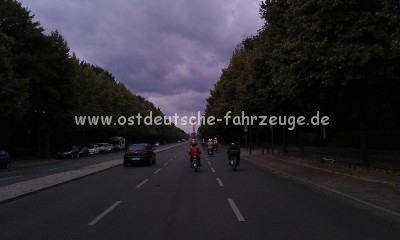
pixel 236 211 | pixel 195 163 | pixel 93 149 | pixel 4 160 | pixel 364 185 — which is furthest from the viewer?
pixel 93 149

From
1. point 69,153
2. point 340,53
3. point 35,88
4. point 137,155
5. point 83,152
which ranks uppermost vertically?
point 35,88

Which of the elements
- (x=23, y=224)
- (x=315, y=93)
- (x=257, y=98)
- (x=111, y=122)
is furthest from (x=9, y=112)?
(x=111, y=122)

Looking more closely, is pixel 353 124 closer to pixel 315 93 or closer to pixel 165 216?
pixel 315 93

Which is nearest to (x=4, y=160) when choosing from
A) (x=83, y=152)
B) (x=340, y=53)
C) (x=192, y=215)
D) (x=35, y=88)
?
(x=35, y=88)

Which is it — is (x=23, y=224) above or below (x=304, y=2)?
below

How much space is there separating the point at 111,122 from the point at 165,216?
6922 cm

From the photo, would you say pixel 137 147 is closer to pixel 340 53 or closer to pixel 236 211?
pixel 340 53

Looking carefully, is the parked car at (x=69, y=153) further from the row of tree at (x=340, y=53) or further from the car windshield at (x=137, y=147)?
the row of tree at (x=340, y=53)

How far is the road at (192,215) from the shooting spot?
8.69 meters

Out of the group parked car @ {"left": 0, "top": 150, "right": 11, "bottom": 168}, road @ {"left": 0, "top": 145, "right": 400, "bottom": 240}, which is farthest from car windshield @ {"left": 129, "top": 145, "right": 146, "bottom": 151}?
road @ {"left": 0, "top": 145, "right": 400, "bottom": 240}

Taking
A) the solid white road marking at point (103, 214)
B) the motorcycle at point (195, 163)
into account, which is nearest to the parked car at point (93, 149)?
the motorcycle at point (195, 163)

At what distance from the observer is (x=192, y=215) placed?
1070 centimetres

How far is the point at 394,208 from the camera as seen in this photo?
11.3 metres

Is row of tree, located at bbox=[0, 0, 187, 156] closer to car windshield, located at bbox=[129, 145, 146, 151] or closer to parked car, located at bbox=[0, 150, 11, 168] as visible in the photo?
parked car, located at bbox=[0, 150, 11, 168]
